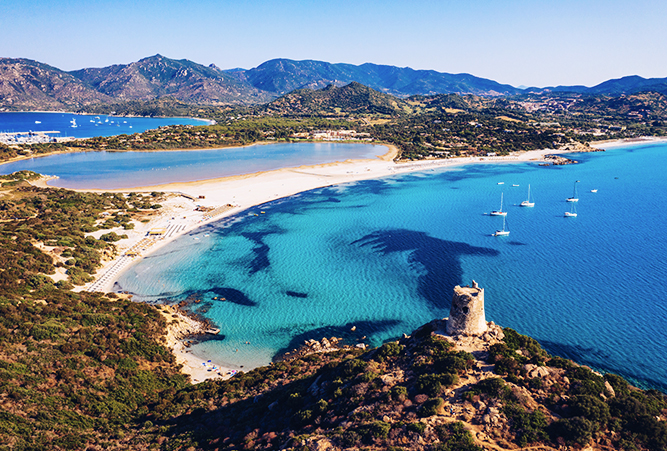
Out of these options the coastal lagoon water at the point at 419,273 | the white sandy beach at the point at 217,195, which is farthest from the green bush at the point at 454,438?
the white sandy beach at the point at 217,195

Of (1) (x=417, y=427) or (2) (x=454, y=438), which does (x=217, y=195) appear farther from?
(2) (x=454, y=438)

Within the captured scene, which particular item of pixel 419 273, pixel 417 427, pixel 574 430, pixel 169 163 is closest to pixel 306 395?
pixel 417 427

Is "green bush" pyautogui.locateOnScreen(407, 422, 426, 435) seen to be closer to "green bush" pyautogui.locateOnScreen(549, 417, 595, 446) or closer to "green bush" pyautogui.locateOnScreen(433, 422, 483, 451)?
"green bush" pyautogui.locateOnScreen(433, 422, 483, 451)

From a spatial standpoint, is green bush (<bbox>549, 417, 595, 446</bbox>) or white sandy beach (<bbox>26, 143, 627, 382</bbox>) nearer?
green bush (<bbox>549, 417, 595, 446</bbox>)

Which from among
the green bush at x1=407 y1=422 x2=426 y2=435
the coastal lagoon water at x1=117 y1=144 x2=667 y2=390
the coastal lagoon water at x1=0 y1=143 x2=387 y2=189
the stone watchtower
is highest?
the coastal lagoon water at x1=0 y1=143 x2=387 y2=189

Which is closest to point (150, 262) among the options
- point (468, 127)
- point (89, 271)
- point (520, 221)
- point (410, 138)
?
point (89, 271)

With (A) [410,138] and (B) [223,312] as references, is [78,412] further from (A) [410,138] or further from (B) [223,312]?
(A) [410,138]


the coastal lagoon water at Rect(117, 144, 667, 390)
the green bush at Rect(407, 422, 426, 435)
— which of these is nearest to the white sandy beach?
the coastal lagoon water at Rect(117, 144, 667, 390)
